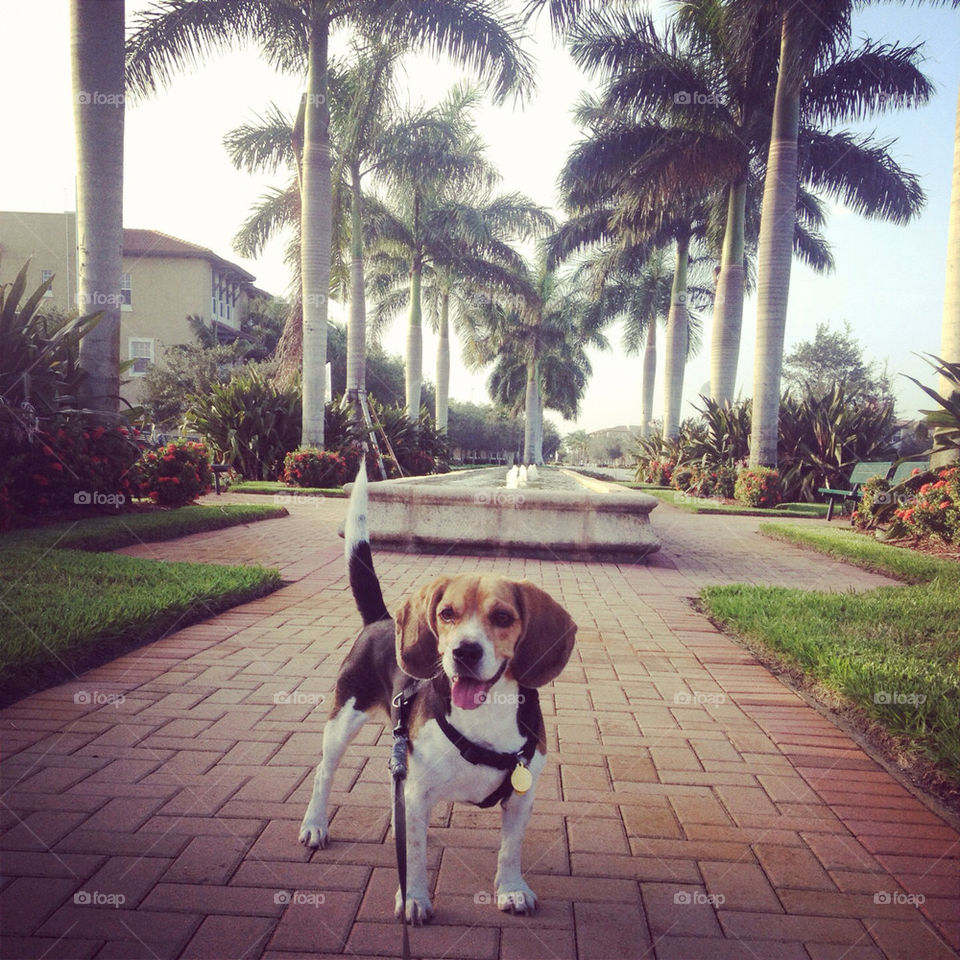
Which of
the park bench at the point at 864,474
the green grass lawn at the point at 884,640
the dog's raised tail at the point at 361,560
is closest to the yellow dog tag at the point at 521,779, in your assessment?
the dog's raised tail at the point at 361,560

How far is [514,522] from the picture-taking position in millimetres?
7730

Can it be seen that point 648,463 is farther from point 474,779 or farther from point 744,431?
point 474,779

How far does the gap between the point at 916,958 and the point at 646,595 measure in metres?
4.53

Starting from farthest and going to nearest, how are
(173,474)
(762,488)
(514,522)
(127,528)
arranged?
(762,488), (173,474), (127,528), (514,522)

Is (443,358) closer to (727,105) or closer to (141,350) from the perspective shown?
(727,105)

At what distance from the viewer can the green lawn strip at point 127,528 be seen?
697cm

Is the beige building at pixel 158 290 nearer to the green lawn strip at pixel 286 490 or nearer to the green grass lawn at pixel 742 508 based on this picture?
the green lawn strip at pixel 286 490

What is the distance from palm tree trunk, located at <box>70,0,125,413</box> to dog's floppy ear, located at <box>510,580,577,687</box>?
30.7 ft

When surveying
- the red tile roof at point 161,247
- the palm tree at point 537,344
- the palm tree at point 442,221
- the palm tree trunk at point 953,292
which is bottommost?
Result: the palm tree trunk at point 953,292

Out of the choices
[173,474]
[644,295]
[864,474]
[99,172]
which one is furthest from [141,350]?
[864,474]

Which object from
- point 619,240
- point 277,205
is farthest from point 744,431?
point 277,205

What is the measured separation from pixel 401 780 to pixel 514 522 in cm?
604

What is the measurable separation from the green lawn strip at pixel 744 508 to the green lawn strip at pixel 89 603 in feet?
35.4

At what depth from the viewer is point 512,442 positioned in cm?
7600
